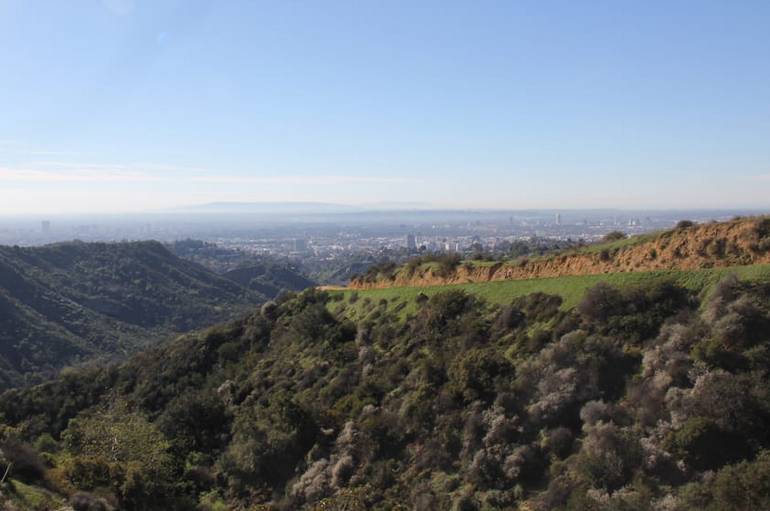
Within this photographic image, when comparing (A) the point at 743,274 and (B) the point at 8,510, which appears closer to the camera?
(B) the point at 8,510

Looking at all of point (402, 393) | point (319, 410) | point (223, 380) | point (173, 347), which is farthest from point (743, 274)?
point (173, 347)

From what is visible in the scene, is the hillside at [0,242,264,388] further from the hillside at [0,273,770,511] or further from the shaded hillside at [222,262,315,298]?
the hillside at [0,273,770,511]

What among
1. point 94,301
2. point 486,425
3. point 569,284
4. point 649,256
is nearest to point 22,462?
point 486,425

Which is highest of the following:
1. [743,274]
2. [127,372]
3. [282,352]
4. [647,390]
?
[743,274]

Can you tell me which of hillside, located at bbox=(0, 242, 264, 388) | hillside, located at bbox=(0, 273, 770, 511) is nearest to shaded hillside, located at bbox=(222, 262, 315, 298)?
hillside, located at bbox=(0, 242, 264, 388)

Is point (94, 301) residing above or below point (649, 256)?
below

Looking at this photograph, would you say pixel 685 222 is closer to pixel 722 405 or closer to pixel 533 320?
pixel 533 320

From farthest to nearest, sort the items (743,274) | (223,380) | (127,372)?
(127,372), (223,380), (743,274)

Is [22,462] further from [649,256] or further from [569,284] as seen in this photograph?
[649,256]
